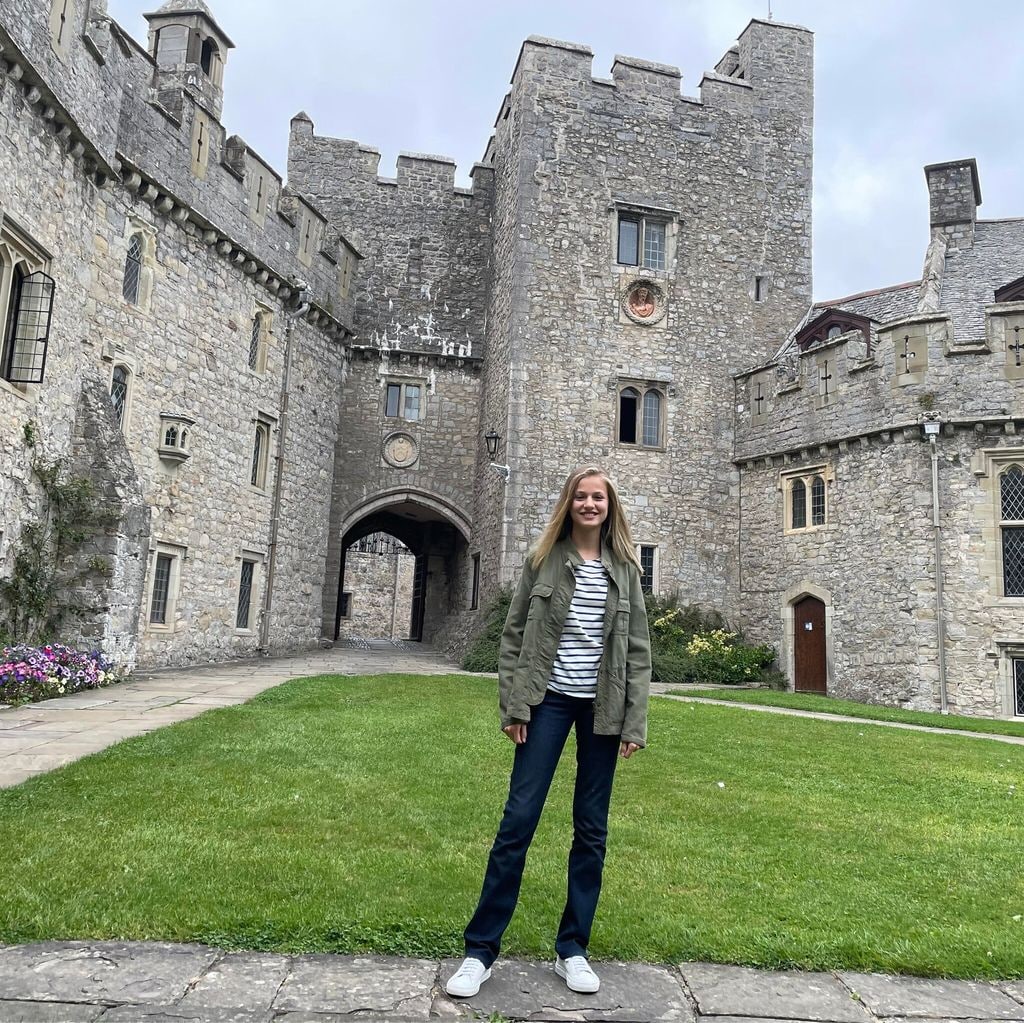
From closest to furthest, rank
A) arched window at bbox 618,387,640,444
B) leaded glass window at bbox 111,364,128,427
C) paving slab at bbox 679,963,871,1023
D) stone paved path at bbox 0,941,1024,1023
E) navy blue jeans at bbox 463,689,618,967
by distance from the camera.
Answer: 1. stone paved path at bbox 0,941,1024,1023
2. paving slab at bbox 679,963,871,1023
3. navy blue jeans at bbox 463,689,618,967
4. leaded glass window at bbox 111,364,128,427
5. arched window at bbox 618,387,640,444

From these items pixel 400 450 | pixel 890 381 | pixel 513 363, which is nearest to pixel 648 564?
pixel 513 363

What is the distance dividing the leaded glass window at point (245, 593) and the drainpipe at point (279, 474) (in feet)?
1.10

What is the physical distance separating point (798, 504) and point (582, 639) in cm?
1541

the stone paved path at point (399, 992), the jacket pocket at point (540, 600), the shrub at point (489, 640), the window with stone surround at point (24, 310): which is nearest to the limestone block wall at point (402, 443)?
the shrub at point (489, 640)

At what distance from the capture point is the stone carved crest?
757 inches

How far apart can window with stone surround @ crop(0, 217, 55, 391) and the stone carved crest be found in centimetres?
1170

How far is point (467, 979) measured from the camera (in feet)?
9.71

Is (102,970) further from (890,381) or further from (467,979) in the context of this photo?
(890,381)

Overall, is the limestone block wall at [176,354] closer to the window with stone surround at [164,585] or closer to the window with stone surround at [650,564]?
the window with stone surround at [164,585]

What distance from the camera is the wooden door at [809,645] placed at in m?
16.9

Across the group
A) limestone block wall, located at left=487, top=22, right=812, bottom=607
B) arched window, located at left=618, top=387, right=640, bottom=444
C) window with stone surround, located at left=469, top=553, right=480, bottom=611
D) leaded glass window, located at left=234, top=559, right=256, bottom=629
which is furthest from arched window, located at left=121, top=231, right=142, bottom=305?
arched window, located at left=618, top=387, right=640, bottom=444

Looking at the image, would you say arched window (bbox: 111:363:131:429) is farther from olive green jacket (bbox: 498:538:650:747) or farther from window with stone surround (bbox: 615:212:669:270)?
olive green jacket (bbox: 498:538:650:747)

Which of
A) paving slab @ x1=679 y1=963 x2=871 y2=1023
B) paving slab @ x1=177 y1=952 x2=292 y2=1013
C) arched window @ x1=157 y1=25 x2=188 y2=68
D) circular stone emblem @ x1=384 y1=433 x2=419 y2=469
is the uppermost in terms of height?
arched window @ x1=157 y1=25 x2=188 y2=68

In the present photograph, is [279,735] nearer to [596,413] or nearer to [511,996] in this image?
[511,996]
